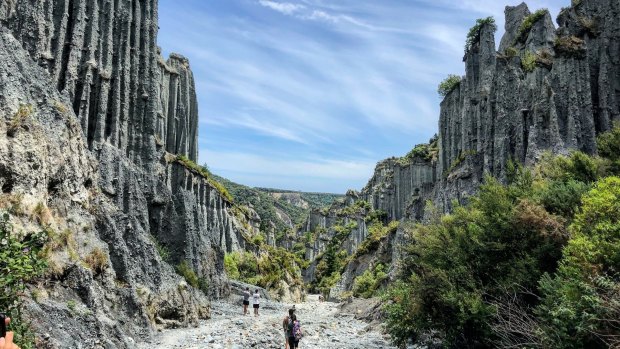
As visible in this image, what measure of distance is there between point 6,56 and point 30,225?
937 centimetres

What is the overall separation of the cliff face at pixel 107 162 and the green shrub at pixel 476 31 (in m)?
44.1

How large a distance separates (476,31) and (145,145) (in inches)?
1973

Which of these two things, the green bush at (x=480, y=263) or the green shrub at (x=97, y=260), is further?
the green shrub at (x=97, y=260)

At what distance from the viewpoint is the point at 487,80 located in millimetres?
63031

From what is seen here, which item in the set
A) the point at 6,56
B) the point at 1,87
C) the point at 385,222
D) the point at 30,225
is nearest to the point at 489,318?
the point at 30,225

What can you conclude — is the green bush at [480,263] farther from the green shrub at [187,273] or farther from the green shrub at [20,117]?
the green shrub at [187,273]

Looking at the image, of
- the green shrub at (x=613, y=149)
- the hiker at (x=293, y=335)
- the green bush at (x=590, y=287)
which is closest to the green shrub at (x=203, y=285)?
the hiker at (x=293, y=335)

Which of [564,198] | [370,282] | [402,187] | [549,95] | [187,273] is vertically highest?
[549,95]

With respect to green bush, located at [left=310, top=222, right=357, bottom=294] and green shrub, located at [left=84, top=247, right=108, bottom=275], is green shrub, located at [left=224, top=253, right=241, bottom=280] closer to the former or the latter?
green bush, located at [left=310, top=222, right=357, bottom=294]

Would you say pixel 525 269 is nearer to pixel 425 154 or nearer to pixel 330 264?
pixel 425 154

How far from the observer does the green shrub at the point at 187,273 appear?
3938cm

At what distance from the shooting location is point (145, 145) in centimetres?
4528

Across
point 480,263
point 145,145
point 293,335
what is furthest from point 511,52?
point 293,335

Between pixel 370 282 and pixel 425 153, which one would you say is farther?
pixel 425 153
